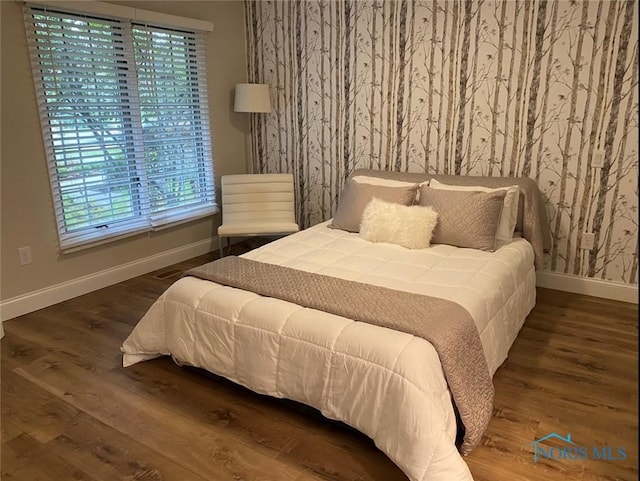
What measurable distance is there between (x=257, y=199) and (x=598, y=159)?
268 cm

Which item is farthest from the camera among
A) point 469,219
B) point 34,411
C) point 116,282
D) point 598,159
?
point 116,282

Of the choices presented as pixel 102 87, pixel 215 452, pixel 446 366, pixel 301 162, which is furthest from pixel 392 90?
pixel 215 452

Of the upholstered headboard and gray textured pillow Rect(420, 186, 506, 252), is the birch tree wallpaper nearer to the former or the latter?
the upholstered headboard

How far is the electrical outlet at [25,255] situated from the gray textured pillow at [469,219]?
272cm

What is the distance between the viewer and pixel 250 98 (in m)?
4.36

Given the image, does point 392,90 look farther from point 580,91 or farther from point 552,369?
point 552,369

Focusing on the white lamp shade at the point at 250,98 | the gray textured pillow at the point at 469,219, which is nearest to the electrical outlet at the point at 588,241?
the gray textured pillow at the point at 469,219

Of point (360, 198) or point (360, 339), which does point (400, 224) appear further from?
point (360, 339)

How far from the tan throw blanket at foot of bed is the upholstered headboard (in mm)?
1396

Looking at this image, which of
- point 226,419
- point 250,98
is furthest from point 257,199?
point 226,419

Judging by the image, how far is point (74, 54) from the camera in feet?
11.0

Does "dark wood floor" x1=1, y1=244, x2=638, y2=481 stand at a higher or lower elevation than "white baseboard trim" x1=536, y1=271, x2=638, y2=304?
lower

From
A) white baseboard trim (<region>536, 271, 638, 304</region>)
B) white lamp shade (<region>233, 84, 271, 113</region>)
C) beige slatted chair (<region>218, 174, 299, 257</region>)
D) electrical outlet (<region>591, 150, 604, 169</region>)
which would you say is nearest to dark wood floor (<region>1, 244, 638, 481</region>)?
white baseboard trim (<region>536, 271, 638, 304</region>)

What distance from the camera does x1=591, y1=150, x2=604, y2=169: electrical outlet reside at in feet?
10.8
